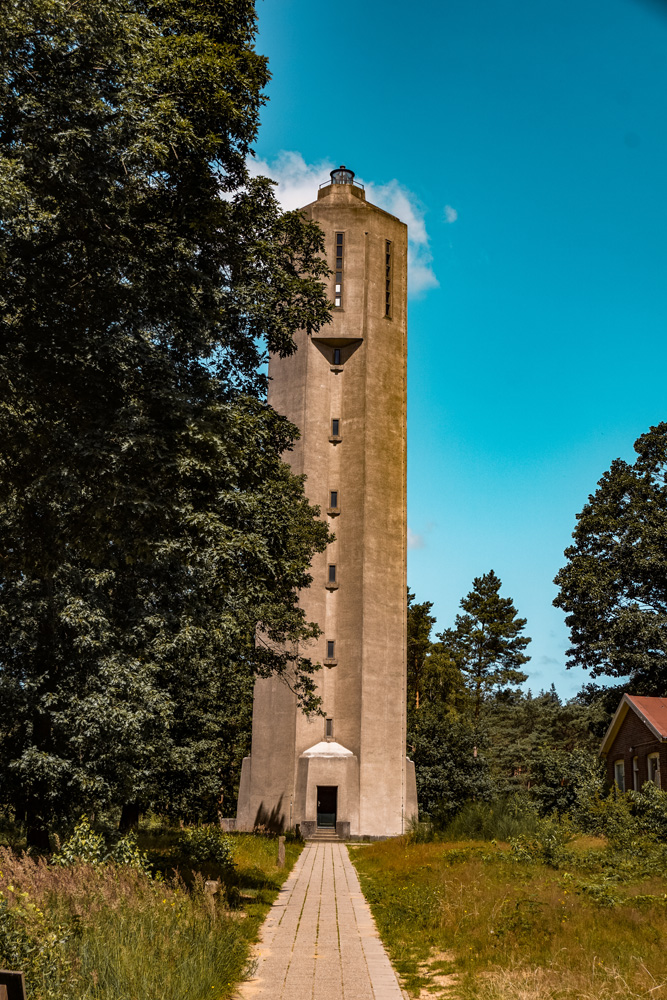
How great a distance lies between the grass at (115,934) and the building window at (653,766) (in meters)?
26.3

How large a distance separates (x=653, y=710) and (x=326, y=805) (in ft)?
49.9

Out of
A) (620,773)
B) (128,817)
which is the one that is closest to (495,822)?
(128,817)

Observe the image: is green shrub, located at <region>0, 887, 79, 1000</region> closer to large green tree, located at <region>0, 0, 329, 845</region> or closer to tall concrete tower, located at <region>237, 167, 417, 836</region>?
large green tree, located at <region>0, 0, 329, 845</region>

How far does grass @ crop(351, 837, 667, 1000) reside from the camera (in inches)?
343

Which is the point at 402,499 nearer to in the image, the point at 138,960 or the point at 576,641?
the point at 576,641

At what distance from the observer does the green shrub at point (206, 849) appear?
18.3 meters

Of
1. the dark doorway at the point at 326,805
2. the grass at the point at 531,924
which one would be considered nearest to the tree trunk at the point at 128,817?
the grass at the point at 531,924

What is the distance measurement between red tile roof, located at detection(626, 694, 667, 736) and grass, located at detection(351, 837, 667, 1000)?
19480 mm

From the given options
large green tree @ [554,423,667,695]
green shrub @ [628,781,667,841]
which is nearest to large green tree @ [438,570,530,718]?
large green tree @ [554,423,667,695]

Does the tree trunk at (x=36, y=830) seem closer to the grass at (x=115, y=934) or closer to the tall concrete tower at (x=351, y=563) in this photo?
the grass at (x=115, y=934)

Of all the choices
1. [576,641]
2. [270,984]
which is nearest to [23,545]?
[270,984]

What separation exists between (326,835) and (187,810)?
324 inches

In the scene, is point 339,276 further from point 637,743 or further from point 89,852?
point 89,852

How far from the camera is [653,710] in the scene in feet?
121
